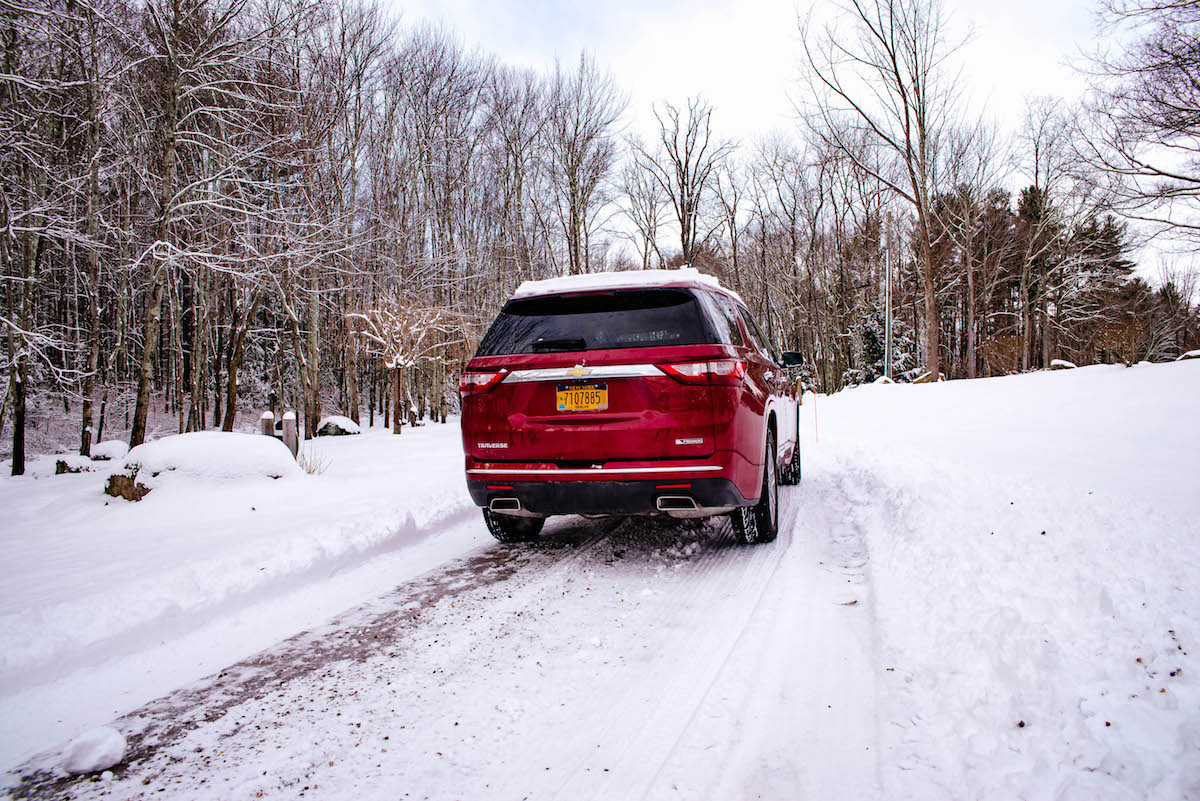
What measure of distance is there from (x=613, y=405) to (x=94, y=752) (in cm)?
268

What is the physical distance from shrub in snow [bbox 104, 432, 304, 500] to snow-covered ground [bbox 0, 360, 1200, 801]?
112 cm

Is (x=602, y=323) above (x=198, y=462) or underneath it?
above

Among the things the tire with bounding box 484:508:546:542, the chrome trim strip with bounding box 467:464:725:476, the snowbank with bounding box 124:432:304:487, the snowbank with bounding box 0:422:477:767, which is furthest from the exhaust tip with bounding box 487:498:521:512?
the snowbank with bounding box 124:432:304:487

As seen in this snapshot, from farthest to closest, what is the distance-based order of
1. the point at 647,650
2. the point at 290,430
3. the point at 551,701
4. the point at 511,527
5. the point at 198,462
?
the point at 290,430, the point at 198,462, the point at 511,527, the point at 647,650, the point at 551,701

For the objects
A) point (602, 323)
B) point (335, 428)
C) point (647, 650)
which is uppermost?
point (602, 323)

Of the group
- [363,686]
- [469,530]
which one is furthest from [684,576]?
[469,530]

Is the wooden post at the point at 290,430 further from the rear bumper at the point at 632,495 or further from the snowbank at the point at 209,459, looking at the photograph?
the rear bumper at the point at 632,495

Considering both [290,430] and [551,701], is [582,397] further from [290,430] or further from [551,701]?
[290,430]

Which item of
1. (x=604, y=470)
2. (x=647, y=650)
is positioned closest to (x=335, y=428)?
(x=604, y=470)

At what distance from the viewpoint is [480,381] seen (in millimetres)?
3875

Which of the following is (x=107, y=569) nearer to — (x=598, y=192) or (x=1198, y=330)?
(x=598, y=192)

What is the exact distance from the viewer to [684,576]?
3818 millimetres

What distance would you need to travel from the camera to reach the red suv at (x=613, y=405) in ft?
11.7

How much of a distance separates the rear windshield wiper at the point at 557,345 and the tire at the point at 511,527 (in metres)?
1.46
